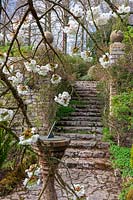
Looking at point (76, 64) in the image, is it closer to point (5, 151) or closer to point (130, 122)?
point (130, 122)

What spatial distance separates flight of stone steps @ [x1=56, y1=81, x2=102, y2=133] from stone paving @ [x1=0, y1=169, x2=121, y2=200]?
187cm

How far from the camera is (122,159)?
5195 mm

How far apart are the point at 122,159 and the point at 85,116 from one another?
296 centimetres

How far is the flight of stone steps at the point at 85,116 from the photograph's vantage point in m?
7.46

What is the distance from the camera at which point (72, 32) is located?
7.18ft

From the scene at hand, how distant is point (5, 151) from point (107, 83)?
316cm

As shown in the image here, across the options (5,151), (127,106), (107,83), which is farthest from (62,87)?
(5,151)

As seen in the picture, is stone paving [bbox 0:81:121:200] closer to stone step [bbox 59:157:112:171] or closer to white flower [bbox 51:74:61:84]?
stone step [bbox 59:157:112:171]

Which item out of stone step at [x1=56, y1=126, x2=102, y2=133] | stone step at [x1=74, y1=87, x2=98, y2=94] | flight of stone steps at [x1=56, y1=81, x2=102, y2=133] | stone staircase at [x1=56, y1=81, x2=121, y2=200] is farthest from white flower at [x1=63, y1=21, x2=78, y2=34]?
stone step at [x1=74, y1=87, x2=98, y2=94]

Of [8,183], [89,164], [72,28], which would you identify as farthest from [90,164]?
[72,28]

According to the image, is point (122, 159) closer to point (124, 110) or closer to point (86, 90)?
point (124, 110)

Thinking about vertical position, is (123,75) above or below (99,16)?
below

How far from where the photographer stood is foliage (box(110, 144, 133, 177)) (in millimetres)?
4700

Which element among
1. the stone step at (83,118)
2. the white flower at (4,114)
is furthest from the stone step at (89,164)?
the white flower at (4,114)
